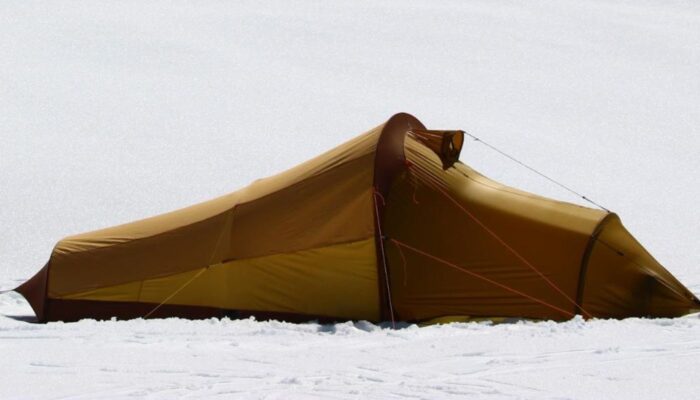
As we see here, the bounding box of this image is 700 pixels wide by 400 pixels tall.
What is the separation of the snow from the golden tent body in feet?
1.53

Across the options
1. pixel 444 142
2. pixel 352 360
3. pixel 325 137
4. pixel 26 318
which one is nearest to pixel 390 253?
pixel 444 142

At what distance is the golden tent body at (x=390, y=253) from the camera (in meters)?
8.83

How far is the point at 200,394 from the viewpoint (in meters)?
6.30

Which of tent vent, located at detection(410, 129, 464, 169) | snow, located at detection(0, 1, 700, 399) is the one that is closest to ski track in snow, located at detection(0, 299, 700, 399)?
snow, located at detection(0, 1, 700, 399)

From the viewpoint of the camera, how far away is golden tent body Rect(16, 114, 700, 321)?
8828mm

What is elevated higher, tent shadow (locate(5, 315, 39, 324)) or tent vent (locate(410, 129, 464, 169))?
tent vent (locate(410, 129, 464, 169))

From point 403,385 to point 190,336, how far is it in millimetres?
2627

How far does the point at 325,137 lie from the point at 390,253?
11.0 metres

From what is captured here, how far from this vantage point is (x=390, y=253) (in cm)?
918

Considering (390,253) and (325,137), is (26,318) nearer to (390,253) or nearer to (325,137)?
(390,253)

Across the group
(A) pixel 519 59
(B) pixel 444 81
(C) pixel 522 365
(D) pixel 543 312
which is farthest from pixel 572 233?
(A) pixel 519 59

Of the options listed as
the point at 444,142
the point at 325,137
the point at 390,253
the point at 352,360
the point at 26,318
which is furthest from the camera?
the point at 325,137

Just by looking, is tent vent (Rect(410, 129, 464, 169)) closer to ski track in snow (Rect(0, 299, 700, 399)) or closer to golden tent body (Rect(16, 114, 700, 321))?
golden tent body (Rect(16, 114, 700, 321))

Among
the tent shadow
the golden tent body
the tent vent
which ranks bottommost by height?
the tent shadow
